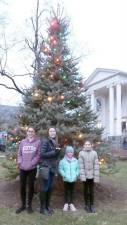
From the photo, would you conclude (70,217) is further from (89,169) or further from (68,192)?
(89,169)

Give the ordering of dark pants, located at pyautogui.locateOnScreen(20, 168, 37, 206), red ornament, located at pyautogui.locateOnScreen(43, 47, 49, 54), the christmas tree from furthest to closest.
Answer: red ornament, located at pyautogui.locateOnScreen(43, 47, 49, 54) < the christmas tree < dark pants, located at pyautogui.locateOnScreen(20, 168, 37, 206)

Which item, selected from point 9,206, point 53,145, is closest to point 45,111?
point 53,145

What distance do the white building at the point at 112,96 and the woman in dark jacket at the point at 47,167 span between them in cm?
3107

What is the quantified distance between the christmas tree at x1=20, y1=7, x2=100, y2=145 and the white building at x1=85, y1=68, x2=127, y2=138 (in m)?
28.8

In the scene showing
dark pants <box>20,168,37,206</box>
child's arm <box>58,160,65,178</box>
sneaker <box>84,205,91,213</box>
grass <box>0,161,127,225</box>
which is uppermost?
child's arm <box>58,160,65,178</box>

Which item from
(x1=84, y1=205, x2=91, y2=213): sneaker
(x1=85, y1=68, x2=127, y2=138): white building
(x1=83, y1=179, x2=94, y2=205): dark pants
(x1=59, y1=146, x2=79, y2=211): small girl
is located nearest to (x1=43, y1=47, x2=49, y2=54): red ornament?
(x1=59, y1=146, x2=79, y2=211): small girl

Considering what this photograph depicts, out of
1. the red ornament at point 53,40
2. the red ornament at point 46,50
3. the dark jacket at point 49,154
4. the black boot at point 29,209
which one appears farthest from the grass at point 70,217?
the red ornament at point 53,40

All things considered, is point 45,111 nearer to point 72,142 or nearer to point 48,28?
point 72,142

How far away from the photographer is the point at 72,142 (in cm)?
1008

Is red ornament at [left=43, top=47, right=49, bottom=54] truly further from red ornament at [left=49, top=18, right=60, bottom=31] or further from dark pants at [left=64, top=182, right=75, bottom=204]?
dark pants at [left=64, top=182, right=75, bottom=204]

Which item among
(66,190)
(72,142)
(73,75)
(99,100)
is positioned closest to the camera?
Result: (66,190)

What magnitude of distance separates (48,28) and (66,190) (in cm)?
487

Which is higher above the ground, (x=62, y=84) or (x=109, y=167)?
(x=62, y=84)

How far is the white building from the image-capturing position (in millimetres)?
41756
